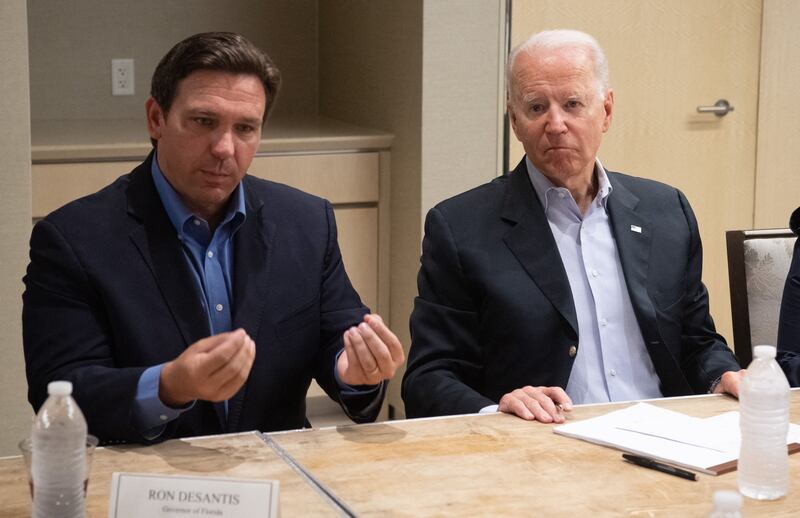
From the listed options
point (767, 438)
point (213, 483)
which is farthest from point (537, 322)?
point (213, 483)

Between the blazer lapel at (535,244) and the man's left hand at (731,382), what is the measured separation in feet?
1.00

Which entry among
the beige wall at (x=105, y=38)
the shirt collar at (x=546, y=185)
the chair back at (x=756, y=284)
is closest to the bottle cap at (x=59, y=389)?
the shirt collar at (x=546, y=185)

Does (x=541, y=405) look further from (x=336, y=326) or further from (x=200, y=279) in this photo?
(x=200, y=279)

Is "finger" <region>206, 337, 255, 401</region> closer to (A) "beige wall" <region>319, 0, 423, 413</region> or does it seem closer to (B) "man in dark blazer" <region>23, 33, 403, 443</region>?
(B) "man in dark blazer" <region>23, 33, 403, 443</region>

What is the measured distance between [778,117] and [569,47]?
7.51ft

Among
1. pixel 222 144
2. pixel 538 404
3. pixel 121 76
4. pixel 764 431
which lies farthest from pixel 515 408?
pixel 121 76

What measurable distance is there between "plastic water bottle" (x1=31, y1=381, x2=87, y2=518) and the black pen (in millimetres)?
829

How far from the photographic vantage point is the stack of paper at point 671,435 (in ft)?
6.08

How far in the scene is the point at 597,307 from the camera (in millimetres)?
2467

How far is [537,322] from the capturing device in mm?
2420

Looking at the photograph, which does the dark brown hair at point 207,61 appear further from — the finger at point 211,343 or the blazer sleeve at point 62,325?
the finger at point 211,343

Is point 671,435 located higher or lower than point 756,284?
lower

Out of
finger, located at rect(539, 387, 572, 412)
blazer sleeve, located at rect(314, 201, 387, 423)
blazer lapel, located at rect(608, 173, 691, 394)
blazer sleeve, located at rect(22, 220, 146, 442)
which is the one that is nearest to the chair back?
blazer lapel, located at rect(608, 173, 691, 394)

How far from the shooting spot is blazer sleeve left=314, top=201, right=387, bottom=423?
84.7 inches
